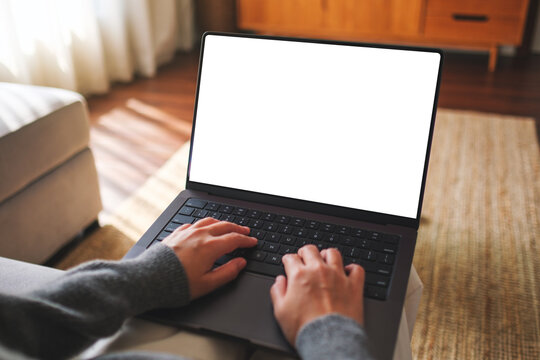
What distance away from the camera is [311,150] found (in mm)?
771

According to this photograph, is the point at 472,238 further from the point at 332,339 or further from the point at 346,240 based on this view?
the point at 332,339

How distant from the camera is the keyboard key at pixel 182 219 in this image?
718 millimetres

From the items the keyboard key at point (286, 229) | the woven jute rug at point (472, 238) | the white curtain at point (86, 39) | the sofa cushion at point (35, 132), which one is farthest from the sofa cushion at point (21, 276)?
the white curtain at point (86, 39)

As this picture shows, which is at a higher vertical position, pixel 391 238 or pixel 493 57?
pixel 391 238

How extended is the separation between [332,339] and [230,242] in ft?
0.66

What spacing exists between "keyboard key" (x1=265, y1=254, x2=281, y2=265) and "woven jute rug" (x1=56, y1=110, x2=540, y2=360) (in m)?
0.60

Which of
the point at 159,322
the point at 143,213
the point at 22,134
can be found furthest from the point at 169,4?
→ the point at 159,322

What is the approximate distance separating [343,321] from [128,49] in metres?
2.49

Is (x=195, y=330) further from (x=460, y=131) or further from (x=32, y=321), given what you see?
(x=460, y=131)

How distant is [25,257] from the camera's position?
1213 mm

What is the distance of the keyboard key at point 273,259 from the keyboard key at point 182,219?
0.46ft

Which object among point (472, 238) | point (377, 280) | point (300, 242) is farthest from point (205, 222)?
point (472, 238)

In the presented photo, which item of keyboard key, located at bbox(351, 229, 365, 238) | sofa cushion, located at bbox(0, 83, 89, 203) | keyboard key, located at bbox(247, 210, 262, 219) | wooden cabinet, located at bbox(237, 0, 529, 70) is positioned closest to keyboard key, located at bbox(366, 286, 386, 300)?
keyboard key, located at bbox(351, 229, 365, 238)

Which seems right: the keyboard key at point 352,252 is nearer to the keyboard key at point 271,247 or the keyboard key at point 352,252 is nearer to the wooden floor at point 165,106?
the keyboard key at point 271,247
